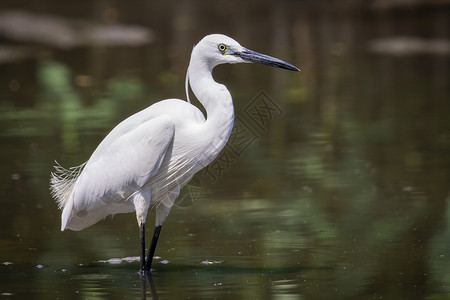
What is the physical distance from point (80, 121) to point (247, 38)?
25.8ft

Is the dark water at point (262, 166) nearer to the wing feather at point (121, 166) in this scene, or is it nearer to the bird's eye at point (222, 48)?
the wing feather at point (121, 166)

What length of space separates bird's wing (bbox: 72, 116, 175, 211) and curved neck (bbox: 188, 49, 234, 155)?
0.87 ft

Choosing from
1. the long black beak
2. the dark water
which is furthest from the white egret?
the dark water

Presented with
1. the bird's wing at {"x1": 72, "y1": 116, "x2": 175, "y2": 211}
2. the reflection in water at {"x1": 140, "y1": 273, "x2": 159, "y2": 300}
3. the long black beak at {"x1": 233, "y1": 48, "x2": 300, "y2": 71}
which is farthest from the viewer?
the long black beak at {"x1": 233, "y1": 48, "x2": 300, "y2": 71}

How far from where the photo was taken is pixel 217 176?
972cm

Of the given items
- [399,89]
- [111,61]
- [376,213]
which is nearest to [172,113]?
[376,213]

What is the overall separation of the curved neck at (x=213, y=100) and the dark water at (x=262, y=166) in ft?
3.07

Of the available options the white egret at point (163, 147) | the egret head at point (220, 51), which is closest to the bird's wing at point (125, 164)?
the white egret at point (163, 147)

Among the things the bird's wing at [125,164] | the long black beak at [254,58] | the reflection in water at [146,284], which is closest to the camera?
the reflection in water at [146,284]

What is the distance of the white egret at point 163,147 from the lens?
6438mm

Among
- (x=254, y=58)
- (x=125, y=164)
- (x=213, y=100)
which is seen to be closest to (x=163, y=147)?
(x=125, y=164)

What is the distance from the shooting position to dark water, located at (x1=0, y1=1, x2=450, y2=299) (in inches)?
255

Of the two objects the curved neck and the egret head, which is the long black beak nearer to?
the egret head

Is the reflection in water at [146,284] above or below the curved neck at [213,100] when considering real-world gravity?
below
